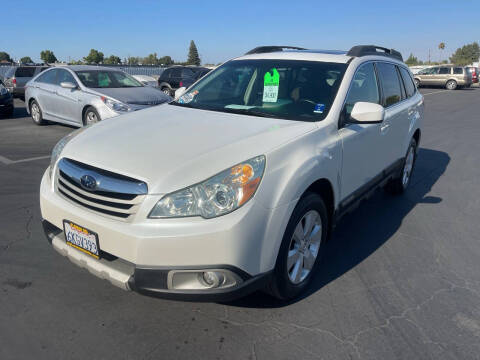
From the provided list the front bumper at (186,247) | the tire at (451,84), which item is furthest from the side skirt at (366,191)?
the tire at (451,84)

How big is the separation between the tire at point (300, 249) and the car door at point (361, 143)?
457mm

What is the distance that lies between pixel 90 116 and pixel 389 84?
20.7 ft

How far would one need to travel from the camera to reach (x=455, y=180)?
6.28 metres

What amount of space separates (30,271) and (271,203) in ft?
7.02

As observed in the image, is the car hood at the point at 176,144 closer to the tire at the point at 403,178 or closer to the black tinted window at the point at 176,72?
the tire at the point at 403,178

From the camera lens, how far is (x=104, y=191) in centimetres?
237

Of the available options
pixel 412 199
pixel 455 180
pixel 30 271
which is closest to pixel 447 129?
pixel 455 180

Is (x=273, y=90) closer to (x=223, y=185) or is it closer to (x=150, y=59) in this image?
(x=223, y=185)

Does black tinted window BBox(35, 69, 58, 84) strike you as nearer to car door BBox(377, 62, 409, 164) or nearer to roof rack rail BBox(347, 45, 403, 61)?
roof rack rail BBox(347, 45, 403, 61)

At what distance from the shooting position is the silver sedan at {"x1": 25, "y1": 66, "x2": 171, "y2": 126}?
27.1 ft

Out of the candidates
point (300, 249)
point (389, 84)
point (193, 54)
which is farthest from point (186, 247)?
point (193, 54)

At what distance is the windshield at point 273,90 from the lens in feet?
10.7

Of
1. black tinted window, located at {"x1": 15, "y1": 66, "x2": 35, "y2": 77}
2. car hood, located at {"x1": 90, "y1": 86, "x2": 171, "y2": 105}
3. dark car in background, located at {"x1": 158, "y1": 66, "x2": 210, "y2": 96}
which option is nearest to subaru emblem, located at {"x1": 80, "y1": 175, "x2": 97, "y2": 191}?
car hood, located at {"x1": 90, "y1": 86, "x2": 171, "y2": 105}

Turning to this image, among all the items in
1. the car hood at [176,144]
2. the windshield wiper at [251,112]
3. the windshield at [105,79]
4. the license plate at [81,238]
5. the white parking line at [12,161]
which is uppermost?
the windshield at [105,79]
